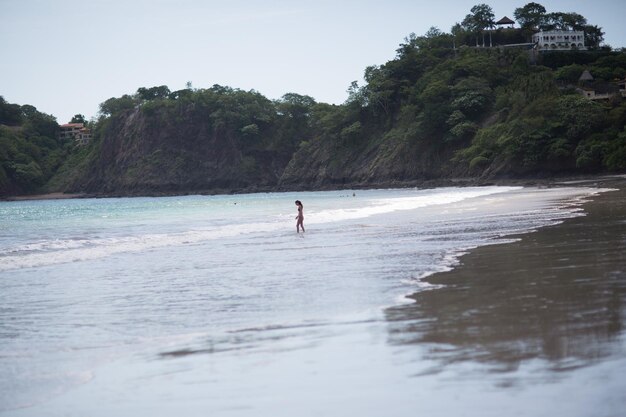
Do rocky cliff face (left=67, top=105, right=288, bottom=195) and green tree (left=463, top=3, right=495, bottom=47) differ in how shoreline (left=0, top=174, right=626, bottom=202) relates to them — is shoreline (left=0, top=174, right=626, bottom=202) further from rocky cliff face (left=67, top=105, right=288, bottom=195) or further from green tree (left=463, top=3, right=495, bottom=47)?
green tree (left=463, top=3, right=495, bottom=47)

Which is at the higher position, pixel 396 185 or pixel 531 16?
pixel 531 16

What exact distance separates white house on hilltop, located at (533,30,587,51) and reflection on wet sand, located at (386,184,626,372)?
307 ft

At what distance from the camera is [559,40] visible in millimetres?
100938

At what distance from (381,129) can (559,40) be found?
90.2 ft

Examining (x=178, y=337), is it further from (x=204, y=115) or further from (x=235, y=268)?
(x=204, y=115)

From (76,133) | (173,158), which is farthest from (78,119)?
(173,158)

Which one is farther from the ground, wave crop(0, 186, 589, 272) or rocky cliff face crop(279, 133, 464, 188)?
rocky cliff face crop(279, 133, 464, 188)

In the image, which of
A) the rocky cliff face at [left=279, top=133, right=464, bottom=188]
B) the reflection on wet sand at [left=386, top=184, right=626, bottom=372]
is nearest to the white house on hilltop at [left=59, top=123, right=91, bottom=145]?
the rocky cliff face at [left=279, top=133, right=464, bottom=188]

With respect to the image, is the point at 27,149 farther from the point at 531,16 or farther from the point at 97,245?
the point at 97,245

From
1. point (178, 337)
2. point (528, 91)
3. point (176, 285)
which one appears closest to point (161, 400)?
point (178, 337)

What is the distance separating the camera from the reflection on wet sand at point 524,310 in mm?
5801

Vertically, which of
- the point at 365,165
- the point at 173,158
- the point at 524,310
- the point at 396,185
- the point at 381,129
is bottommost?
the point at 524,310

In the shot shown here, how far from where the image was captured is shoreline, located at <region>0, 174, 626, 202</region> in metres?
55.7

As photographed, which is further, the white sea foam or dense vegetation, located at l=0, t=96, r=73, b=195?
dense vegetation, located at l=0, t=96, r=73, b=195
